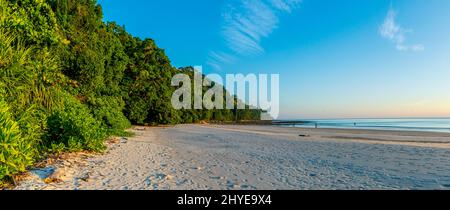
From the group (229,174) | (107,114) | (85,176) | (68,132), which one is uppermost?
(107,114)

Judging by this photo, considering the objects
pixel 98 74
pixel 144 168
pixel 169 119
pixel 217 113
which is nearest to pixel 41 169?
pixel 144 168

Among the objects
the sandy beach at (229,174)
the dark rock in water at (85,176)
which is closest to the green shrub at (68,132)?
the sandy beach at (229,174)

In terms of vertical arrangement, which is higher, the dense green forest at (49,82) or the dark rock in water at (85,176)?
the dense green forest at (49,82)

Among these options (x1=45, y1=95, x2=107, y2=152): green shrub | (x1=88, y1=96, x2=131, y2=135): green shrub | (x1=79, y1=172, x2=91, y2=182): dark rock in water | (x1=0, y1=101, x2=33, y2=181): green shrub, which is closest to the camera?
(x1=0, y1=101, x2=33, y2=181): green shrub

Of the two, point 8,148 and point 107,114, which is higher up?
point 107,114

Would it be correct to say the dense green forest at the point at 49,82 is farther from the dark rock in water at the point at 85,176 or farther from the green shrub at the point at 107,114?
the dark rock in water at the point at 85,176

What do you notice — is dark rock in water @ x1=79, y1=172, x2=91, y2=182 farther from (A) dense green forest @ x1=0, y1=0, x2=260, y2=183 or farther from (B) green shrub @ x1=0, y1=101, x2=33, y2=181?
(B) green shrub @ x1=0, y1=101, x2=33, y2=181

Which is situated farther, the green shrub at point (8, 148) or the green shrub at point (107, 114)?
the green shrub at point (107, 114)

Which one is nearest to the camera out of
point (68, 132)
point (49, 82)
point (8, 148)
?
point (8, 148)

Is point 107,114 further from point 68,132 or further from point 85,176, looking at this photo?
point 85,176

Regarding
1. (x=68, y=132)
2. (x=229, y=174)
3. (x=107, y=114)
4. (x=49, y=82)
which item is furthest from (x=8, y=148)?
(x=107, y=114)

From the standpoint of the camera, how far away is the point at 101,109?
15.6 metres

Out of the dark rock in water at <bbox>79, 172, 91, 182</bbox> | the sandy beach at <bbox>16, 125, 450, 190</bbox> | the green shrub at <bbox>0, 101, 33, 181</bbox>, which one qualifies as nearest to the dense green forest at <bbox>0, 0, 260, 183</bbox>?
the green shrub at <bbox>0, 101, 33, 181</bbox>

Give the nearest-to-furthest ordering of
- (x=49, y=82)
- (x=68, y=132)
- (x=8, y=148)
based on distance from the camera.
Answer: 1. (x=8, y=148)
2. (x=49, y=82)
3. (x=68, y=132)
